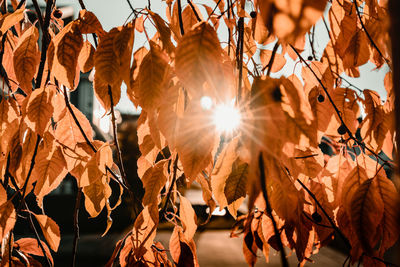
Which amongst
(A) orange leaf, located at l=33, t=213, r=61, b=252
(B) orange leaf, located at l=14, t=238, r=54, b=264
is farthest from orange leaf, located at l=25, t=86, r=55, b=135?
(B) orange leaf, located at l=14, t=238, r=54, b=264

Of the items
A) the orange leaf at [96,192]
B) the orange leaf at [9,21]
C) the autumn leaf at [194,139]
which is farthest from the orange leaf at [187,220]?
the orange leaf at [9,21]

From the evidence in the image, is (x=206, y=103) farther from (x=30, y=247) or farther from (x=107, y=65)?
(x=30, y=247)

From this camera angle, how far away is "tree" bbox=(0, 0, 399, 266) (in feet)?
1.02

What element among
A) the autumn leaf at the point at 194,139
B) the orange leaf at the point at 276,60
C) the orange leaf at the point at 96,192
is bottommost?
the orange leaf at the point at 96,192

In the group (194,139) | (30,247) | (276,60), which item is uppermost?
(276,60)

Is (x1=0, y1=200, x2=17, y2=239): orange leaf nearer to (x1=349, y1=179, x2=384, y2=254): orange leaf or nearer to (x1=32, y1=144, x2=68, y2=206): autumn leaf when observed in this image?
(x1=32, y1=144, x2=68, y2=206): autumn leaf

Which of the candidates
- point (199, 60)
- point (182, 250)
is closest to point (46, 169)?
point (182, 250)

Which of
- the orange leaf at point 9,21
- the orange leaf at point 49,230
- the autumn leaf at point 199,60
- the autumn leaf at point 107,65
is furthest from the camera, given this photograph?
the orange leaf at point 49,230

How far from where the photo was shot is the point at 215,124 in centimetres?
35

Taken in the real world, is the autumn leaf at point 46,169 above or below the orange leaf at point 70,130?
below

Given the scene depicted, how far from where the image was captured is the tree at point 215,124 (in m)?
0.31

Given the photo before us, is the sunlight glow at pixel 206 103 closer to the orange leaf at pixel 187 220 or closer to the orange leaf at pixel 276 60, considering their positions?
the orange leaf at pixel 187 220

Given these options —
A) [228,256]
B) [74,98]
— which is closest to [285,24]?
[228,256]

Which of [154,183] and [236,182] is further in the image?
[154,183]
